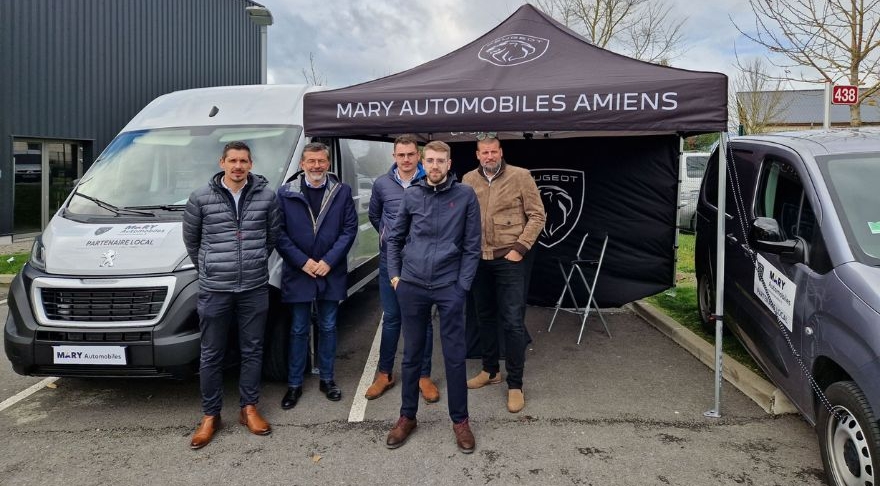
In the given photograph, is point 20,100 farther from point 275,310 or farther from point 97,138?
point 275,310

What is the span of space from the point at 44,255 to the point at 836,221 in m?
4.80

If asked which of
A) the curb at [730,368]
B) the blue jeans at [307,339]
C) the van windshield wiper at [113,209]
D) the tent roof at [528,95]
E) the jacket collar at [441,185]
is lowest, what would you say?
the curb at [730,368]

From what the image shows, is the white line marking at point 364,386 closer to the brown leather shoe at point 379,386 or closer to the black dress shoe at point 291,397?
the brown leather shoe at point 379,386

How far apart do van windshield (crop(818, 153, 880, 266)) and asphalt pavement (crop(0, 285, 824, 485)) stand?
1.26m

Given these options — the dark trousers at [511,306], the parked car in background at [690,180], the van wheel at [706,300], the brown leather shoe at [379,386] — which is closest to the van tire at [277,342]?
the brown leather shoe at [379,386]

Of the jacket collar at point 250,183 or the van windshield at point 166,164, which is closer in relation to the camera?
the jacket collar at point 250,183

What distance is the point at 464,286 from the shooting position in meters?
3.65

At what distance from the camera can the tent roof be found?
3.92m

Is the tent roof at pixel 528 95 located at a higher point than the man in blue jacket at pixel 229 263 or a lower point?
higher

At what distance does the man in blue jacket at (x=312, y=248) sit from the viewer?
4.22 meters

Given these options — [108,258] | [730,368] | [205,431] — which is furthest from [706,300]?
[108,258]

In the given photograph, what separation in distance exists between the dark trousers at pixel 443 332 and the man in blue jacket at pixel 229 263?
93 cm

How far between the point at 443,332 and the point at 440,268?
0.38 m

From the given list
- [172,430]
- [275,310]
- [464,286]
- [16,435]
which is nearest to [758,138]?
[464,286]
